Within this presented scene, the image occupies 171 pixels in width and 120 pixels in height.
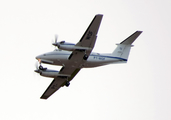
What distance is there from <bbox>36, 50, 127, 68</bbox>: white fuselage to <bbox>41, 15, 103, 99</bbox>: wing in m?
0.43

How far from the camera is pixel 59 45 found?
3244 cm

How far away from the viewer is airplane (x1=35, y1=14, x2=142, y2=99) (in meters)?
32.3

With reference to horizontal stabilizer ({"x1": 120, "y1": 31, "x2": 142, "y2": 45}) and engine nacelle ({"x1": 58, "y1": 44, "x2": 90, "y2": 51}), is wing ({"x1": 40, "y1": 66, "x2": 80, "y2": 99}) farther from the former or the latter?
horizontal stabilizer ({"x1": 120, "y1": 31, "x2": 142, "y2": 45})

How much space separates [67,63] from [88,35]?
13.2 feet

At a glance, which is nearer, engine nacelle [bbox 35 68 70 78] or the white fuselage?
the white fuselage

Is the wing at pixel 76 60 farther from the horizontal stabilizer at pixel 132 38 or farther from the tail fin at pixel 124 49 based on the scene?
the horizontal stabilizer at pixel 132 38

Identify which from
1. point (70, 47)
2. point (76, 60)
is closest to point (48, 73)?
point (76, 60)

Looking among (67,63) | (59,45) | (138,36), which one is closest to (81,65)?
(67,63)

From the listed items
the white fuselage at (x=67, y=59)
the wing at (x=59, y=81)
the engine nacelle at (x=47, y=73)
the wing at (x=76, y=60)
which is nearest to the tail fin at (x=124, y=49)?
the white fuselage at (x=67, y=59)

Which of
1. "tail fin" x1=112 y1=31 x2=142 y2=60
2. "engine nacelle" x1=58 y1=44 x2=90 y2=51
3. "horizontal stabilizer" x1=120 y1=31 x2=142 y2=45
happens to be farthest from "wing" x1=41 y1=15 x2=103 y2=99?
"horizontal stabilizer" x1=120 y1=31 x2=142 y2=45

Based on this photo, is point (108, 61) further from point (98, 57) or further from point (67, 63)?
point (67, 63)

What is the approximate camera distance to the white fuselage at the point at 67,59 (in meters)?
33.9

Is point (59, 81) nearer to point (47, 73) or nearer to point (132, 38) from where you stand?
point (47, 73)

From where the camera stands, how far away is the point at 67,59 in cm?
3391
